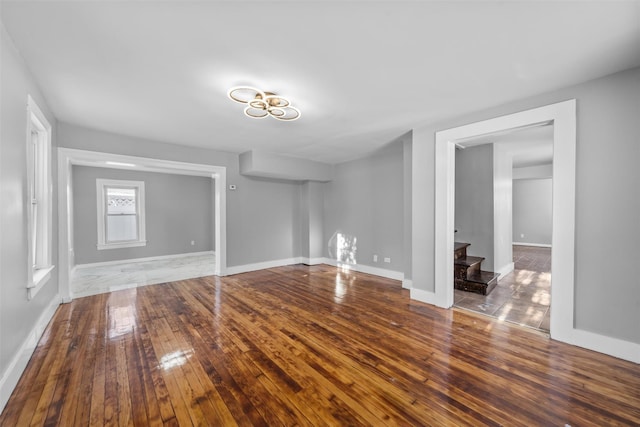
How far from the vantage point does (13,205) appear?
1.89 meters

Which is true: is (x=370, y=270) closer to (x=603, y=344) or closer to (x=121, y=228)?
(x=603, y=344)

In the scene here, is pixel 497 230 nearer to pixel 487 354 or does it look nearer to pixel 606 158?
pixel 606 158

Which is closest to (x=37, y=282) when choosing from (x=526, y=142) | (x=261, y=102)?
(x=261, y=102)

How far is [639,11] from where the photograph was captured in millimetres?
1540

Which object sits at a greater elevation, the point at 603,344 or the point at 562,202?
the point at 562,202

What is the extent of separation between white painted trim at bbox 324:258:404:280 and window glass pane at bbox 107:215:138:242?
16.9 feet

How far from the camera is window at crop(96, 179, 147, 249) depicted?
6.10m

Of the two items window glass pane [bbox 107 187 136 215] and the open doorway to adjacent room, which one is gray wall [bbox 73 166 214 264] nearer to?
window glass pane [bbox 107 187 136 215]

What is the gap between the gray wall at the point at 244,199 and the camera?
387 centimetres

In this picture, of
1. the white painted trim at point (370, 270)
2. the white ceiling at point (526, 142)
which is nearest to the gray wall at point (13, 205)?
the white ceiling at point (526, 142)

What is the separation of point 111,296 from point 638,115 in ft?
21.5

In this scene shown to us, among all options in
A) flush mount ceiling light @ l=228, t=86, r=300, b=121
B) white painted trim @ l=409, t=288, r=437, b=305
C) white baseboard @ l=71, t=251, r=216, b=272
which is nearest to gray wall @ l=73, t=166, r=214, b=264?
white baseboard @ l=71, t=251, r=216, b=272

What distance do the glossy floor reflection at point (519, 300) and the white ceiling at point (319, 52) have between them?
99.6 inches

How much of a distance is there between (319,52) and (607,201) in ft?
9.38
